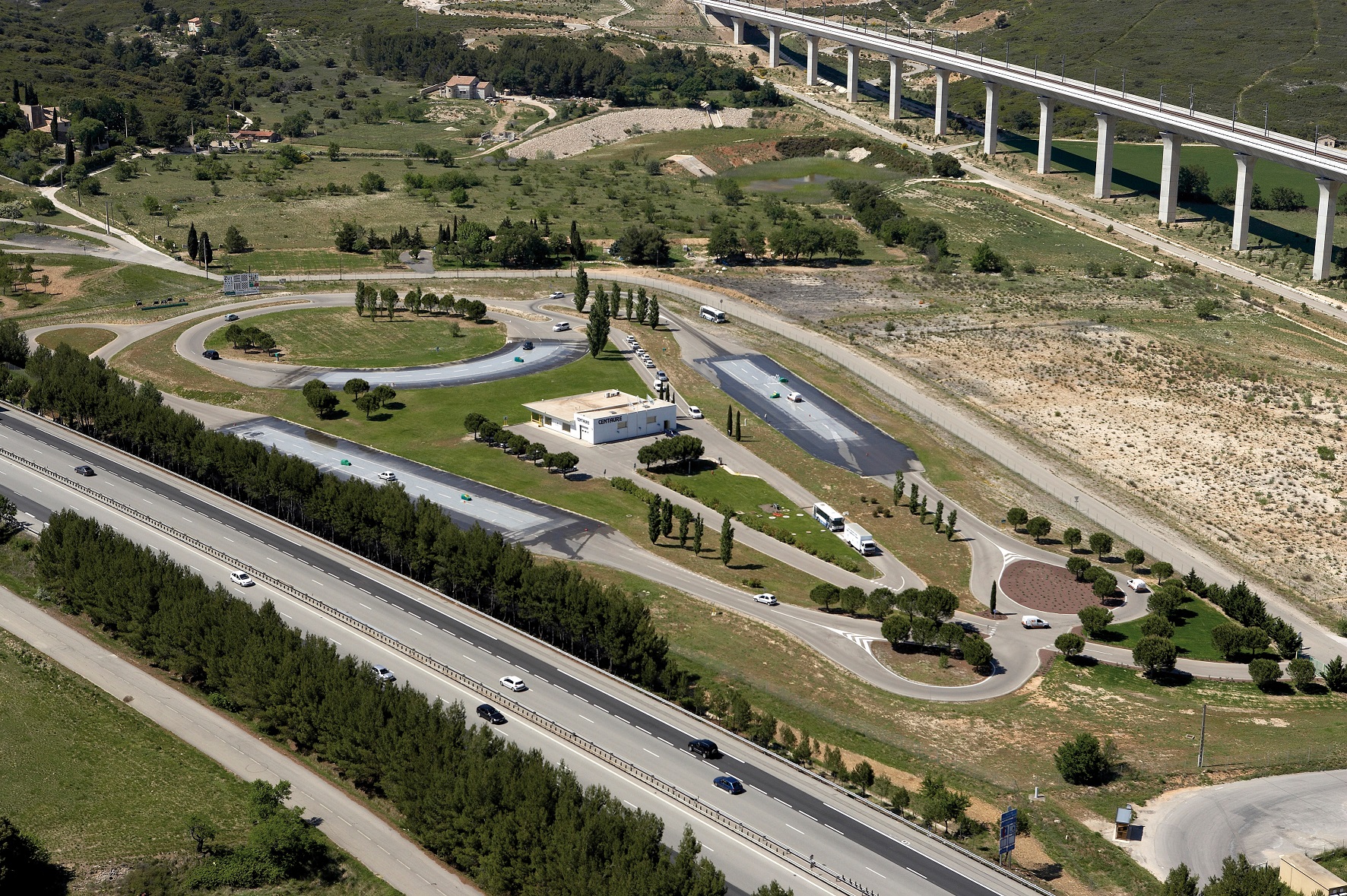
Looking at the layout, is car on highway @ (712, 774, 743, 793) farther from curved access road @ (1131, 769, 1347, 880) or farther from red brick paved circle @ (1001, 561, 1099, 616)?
red brick paved circle @ (1001, 561, 1099, 616)

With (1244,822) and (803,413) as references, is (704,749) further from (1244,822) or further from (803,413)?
(803,413)

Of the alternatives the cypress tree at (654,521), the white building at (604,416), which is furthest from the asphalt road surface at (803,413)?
the cypress tree at (654,521)

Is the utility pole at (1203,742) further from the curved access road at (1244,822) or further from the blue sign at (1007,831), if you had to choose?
the blue sign at (1007,831)

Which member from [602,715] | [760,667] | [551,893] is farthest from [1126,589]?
[551,893]

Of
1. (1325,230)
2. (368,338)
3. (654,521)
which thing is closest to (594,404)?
(654,521)

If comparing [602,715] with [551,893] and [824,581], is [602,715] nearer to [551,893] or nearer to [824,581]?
[551,893]
